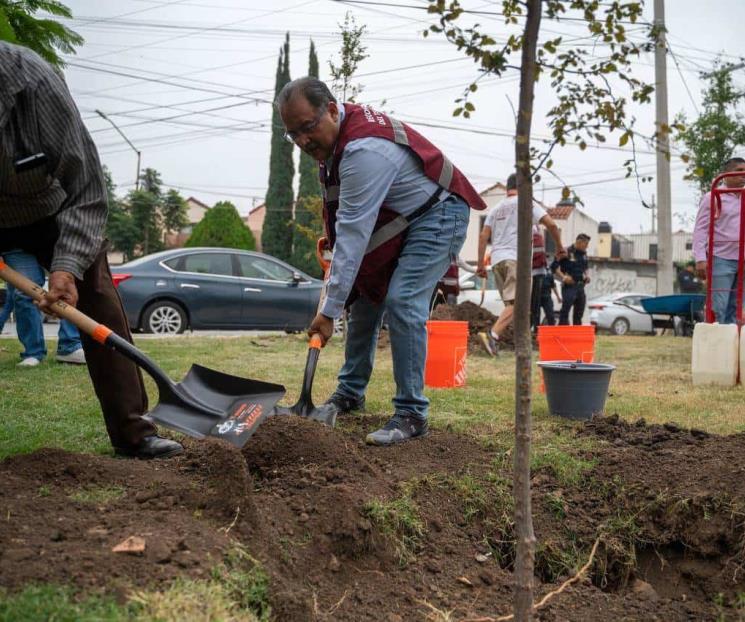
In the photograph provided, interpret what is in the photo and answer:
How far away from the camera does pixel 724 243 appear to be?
7.13 meters

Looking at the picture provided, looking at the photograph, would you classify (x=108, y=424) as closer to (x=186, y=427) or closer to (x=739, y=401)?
(x=186, y=427)

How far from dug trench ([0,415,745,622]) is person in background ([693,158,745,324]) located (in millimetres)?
3652

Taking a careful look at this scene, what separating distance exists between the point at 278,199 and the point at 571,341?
32395mm

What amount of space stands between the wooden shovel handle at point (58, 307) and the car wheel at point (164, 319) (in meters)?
8.43

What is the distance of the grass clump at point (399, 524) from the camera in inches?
113

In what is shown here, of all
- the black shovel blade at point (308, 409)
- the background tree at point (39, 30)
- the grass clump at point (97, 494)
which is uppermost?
the background tree at point (39, 30)

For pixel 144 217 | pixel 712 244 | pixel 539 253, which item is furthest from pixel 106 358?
pixel 144 217

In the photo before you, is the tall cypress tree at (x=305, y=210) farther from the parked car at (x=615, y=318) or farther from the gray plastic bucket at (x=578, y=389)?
the gray plastic bucket at (x=578, y=389)

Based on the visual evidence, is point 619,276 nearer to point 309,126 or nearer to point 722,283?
point 722,283

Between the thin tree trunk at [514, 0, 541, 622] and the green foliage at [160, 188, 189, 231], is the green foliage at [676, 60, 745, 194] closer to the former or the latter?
the thin tree trunk at [514, 0, 541, 622]

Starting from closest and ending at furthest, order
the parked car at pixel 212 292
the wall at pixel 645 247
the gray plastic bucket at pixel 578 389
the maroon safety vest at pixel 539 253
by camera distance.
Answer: the gray plastic bucket at pixel 578 389 → the maroon safety vest at pixel 539 253 → the parked car at pixel 212 292 → the wall at pixel 645 247

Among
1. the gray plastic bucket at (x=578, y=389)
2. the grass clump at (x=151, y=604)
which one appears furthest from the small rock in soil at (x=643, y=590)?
the gray plastic bucket at (x=578, y=389)

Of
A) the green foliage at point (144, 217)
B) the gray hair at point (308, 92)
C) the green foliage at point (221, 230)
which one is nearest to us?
the gray hair at point (308, 92)

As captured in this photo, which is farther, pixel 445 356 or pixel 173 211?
pixel 173 211
